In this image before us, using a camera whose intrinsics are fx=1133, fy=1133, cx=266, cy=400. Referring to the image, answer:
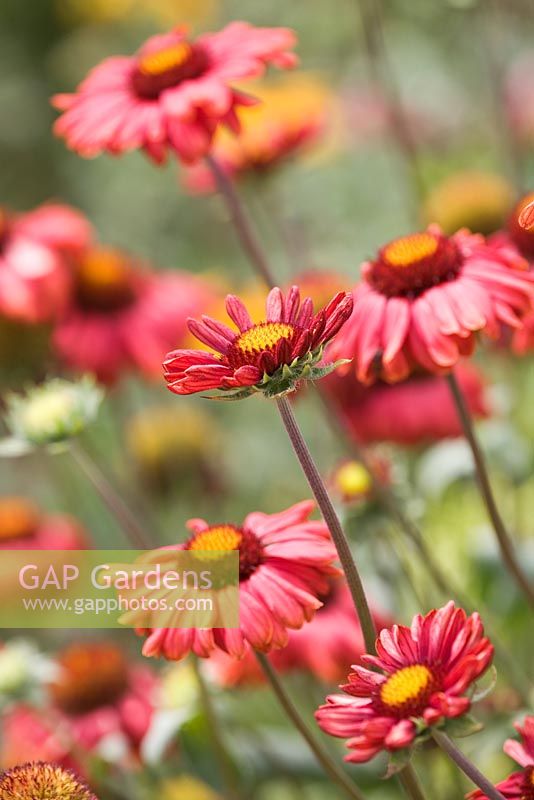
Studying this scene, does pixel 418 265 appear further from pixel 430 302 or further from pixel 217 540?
pixel 217 540

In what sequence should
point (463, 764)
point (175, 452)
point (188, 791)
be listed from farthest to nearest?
point (175, 452) → point (188, 791) → point (463, 764)

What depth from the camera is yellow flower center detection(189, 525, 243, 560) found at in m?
0.44

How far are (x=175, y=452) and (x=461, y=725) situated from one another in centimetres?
79

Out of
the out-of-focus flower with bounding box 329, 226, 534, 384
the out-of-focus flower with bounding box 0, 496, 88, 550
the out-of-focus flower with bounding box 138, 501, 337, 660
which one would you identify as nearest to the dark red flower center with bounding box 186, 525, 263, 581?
the out-of-focus flower with bounding box 138, 501, 337, 660

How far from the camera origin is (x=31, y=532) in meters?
0.93

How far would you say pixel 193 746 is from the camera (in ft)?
2.38

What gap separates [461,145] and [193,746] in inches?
45.1

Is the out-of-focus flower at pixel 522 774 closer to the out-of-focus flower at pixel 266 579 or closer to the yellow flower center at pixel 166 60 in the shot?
the out-of-focus flower at pixel 266 579

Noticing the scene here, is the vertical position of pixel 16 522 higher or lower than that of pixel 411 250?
lower

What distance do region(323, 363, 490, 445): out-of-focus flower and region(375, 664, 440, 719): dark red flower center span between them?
42cm

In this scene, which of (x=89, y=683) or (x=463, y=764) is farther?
(x=89, y=683)

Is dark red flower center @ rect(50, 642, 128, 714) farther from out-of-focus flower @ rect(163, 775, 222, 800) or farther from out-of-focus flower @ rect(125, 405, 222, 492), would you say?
out-of-focus flower @ rect(125, 405, 222, 492)

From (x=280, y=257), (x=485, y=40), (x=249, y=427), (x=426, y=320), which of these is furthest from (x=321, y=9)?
(x=426, y=320)

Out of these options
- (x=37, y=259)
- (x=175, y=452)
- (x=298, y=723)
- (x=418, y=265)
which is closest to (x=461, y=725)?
(x=298, y=723)
